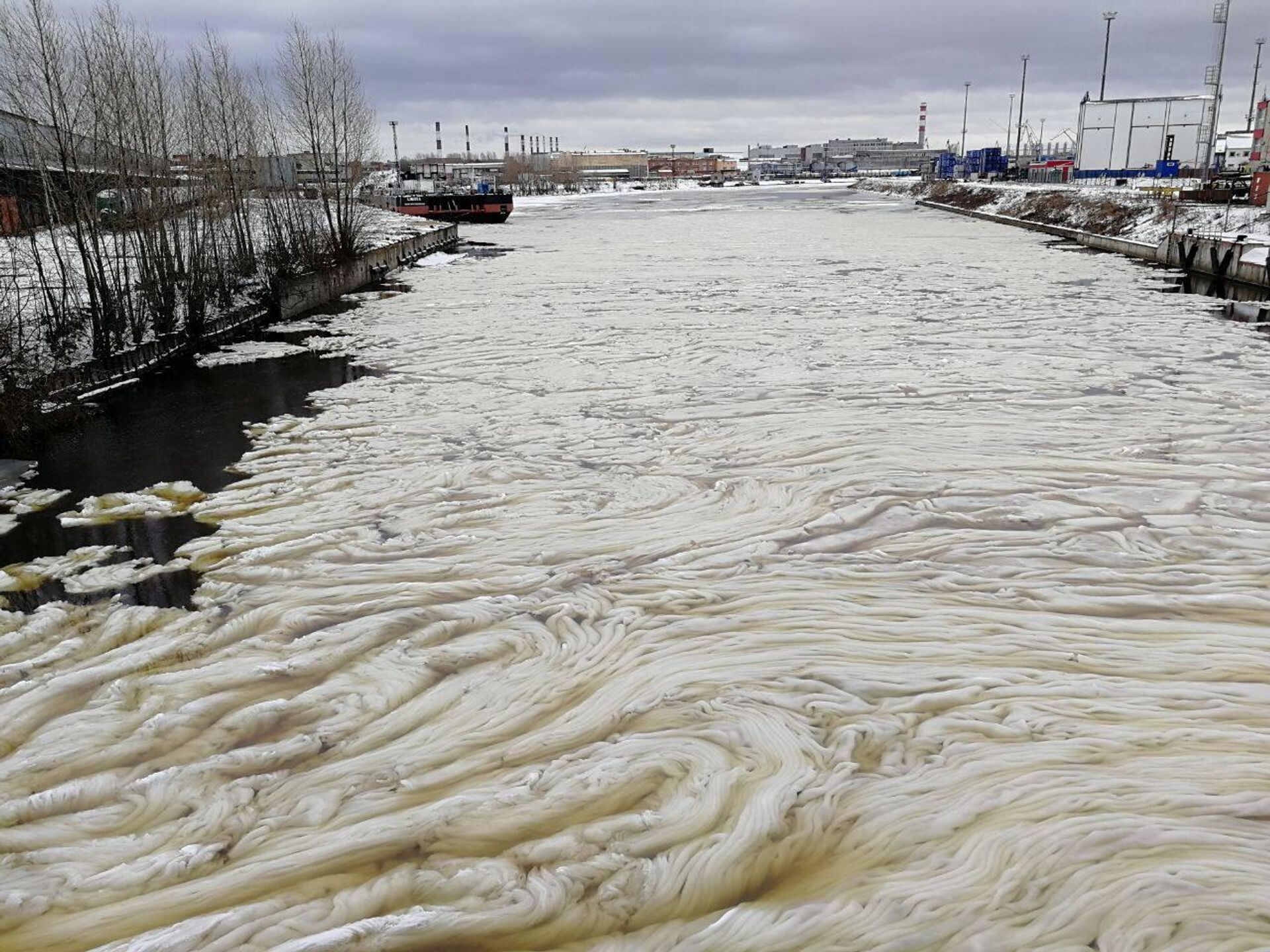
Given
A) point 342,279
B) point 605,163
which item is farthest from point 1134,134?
point 605,163

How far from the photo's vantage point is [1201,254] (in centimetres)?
1677

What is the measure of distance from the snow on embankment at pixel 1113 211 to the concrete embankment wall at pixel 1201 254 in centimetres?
91

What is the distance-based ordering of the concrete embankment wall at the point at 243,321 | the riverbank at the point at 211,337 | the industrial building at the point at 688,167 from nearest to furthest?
the riverbank at the point at 211,337
the concrete embankment wall at the point at 243,321
the industrial building at the point at 688,167

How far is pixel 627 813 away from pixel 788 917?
61cm

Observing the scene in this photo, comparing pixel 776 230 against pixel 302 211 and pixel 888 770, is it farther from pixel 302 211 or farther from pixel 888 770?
pixel 888 770

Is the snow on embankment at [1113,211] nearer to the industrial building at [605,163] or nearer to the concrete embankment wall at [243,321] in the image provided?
the concrete embankment wall at [243,321]

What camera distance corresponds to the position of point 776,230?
30.7 metres

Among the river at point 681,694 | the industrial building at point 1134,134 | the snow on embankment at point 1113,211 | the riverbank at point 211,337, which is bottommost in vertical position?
the river at point 681,694

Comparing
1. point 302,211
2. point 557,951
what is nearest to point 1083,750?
point 557,951


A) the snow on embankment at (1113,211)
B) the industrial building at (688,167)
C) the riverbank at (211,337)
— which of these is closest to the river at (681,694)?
the riverbank at (211,337)

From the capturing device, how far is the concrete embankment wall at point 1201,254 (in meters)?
14.7

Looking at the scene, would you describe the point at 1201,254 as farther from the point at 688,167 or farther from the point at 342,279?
the point at 688,167

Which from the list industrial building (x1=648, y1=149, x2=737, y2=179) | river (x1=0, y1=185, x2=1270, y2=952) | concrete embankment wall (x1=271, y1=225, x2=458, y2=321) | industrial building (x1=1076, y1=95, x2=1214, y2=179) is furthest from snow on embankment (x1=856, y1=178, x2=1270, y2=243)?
industrial building (x1=648, y1=149, x2=737, y2=179)

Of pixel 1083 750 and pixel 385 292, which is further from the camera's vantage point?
pixel 385 292
